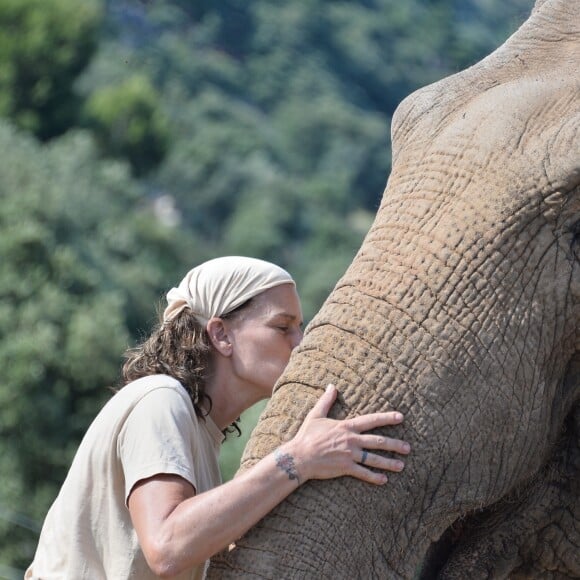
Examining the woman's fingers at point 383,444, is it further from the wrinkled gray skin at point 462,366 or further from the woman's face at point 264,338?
the woman's face at point 264,338

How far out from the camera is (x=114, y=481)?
426 centimetres

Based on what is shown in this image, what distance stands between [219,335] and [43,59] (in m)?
58.5

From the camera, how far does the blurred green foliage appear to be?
3169 centimetres

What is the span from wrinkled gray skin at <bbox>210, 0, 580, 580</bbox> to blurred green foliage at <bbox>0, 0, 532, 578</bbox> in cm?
1508

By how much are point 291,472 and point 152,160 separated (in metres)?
65.1

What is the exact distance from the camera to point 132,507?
161 inches

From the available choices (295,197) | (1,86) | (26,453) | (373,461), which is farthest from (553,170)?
(295,197)

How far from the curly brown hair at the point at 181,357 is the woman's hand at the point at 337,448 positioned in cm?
64

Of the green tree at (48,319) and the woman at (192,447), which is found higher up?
the woman at (192,447)

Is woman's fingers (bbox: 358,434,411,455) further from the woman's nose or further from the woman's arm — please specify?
the woman's nose

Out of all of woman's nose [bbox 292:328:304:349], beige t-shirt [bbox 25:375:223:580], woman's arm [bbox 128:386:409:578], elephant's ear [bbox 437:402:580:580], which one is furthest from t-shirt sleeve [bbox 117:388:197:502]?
elephant's ear [bbox 437:402:580:580]

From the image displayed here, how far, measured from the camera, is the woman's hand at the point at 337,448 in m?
3.87

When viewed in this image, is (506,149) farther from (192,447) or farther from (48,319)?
(48,319)

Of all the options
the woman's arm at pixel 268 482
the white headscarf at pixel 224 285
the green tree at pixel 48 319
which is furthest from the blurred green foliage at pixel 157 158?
the woman's arm at pixel 268 482
